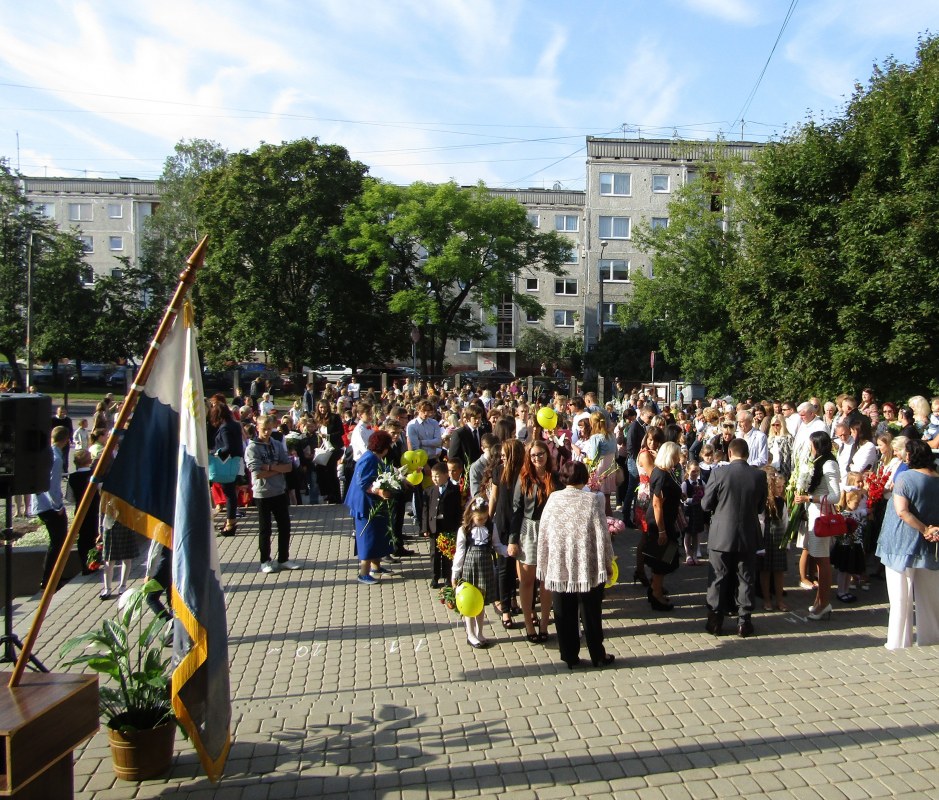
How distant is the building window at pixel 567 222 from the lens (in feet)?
193

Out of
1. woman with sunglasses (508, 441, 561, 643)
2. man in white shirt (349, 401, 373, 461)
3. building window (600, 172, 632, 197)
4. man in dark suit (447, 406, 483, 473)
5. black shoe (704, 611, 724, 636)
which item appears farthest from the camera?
building window (600, 172, 632, 197)

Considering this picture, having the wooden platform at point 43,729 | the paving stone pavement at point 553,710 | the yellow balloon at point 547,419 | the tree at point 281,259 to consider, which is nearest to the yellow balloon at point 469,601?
the paving stone pavement at point 553,710

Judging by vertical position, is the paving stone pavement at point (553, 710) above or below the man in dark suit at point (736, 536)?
below

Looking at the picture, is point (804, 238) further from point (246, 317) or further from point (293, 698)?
point (246, 317)

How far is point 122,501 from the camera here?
14.3 ft

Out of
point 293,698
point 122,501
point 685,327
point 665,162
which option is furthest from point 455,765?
point 665,162

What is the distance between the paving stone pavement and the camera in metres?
4.34

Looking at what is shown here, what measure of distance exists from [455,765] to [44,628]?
16.0ft

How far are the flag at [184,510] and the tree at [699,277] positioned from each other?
98.1 ft

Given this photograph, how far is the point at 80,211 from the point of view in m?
64.1

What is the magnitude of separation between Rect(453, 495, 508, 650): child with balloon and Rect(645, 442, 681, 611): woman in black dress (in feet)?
5.14

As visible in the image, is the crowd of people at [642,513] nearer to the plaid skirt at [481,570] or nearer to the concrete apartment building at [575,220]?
the plaid skirt at [481,570]

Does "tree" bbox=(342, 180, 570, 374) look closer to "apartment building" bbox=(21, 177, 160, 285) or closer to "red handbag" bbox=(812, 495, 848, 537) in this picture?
"red handbag" bbox=(812, 495, 848, 537)

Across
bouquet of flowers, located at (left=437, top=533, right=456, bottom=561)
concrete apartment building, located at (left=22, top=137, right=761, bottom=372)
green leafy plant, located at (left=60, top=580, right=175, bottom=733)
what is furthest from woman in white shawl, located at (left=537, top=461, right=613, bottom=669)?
concrete apartment building, located at (left=22, top=137, right=761, bottom=372)
